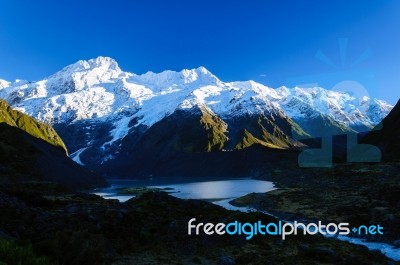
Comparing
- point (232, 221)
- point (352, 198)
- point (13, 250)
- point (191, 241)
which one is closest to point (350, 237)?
point (232, 221)

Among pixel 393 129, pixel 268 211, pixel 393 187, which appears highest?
pixel 393 129

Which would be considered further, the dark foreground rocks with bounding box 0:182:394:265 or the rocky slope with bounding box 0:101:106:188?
the rocky slope with bounding box 0:101:106:188

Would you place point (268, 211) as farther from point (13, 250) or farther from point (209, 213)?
point (13, 250)

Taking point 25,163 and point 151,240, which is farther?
point 25,163

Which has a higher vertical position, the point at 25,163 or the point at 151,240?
the point at 25,163

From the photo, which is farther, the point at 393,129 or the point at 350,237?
the point at 393,129

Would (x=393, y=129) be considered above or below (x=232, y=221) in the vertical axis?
above

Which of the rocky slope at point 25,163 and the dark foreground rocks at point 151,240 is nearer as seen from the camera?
the dark foreground rocks at point 151,240

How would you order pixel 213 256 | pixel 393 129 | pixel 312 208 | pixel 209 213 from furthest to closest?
pixel 393 129 → pixel 312 208 → pixel 209 213 → pixel 213 256

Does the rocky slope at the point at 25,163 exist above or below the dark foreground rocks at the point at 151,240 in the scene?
above

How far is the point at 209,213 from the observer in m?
52.8

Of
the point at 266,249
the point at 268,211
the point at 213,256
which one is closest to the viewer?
the point at 213,256

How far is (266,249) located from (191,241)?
7192 millimetres

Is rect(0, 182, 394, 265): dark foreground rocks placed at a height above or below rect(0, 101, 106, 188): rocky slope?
below
